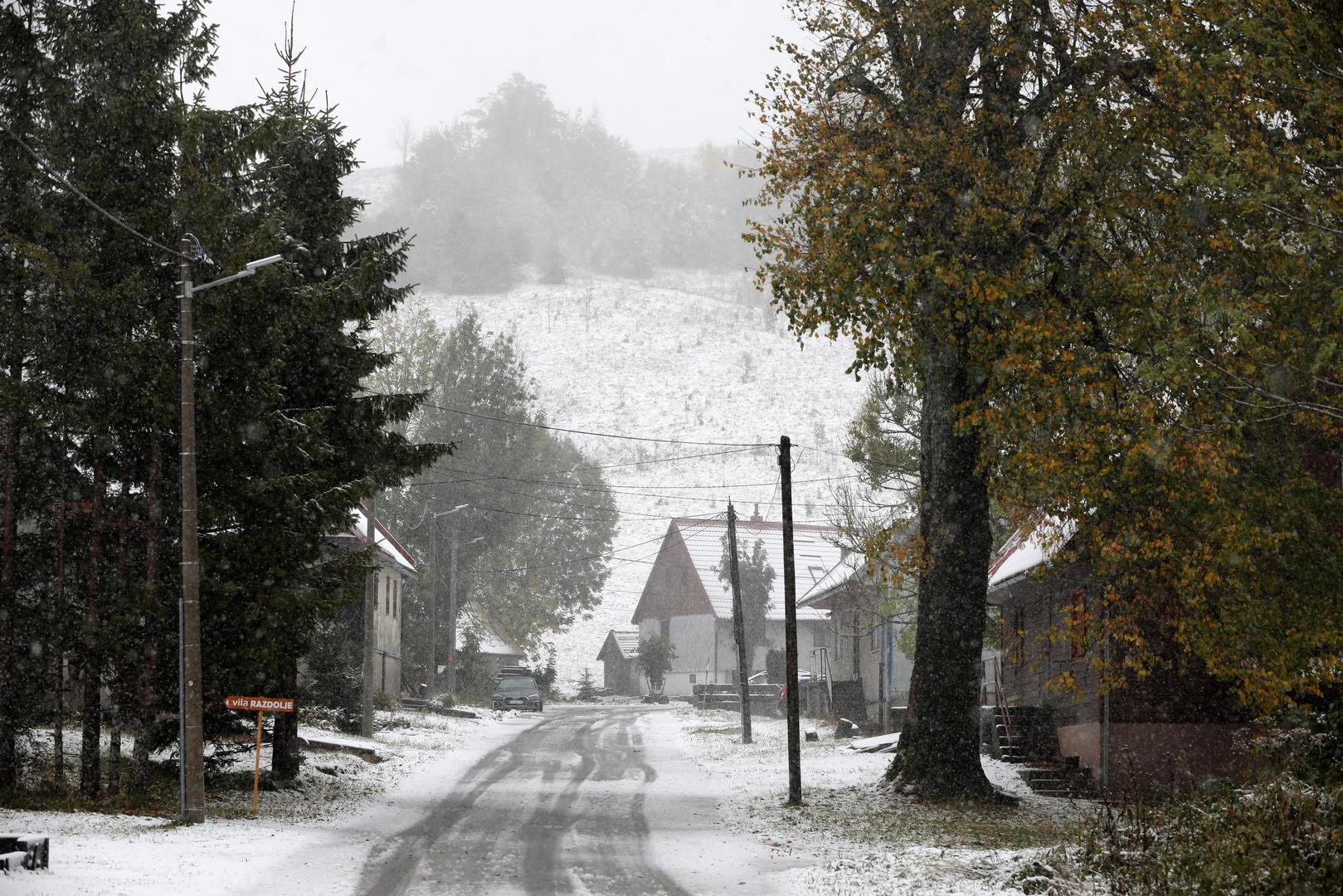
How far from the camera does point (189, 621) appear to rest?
16438mm

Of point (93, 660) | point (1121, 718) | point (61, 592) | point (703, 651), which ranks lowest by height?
point (703, 651)

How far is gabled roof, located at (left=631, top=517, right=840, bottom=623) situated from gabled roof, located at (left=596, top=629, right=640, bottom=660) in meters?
1.46

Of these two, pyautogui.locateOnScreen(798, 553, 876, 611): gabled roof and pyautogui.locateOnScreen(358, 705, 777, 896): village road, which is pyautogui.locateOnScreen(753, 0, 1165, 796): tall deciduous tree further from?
pyautogui.locateOnScreen(798, 553, 876, 611): gabled roof

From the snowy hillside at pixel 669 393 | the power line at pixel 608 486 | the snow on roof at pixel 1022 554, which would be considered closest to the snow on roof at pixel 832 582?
the power line at pixel 608 486

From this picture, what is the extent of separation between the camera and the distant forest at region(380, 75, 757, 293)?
518 feet

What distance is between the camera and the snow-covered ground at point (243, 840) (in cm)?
1206

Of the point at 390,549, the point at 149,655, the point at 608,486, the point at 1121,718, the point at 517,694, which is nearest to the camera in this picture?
the point at 149,655

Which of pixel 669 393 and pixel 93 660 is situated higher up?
pixel 669 393

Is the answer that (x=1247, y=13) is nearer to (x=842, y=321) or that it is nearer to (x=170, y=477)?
(x=842, y=321)

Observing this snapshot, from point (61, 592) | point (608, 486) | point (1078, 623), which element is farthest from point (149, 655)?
point (608, 486)

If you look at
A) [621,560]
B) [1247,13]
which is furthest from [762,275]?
[621,560]

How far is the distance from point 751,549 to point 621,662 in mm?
11158

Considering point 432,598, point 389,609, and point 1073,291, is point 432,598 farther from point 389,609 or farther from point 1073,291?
point 1073,291

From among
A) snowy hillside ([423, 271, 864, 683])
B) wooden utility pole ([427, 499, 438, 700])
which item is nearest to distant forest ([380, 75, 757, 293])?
snowy hillside ([423, 271, 864, 683])
